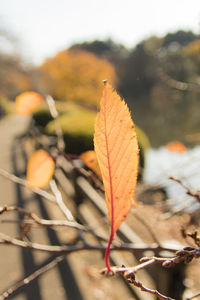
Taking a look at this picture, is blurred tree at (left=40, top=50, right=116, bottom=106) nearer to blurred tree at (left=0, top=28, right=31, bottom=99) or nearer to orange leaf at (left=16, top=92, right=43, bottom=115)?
blurred tree at (left=0, top=28, right=31, bottom=99)

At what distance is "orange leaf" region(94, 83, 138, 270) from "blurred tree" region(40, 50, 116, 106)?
16.6 m

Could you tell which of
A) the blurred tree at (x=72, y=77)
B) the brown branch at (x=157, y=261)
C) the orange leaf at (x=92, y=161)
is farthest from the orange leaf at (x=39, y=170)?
the blurred tree at (x=72, y=77)

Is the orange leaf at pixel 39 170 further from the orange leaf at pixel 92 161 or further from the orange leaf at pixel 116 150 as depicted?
the orange leaf at pixel 116 150

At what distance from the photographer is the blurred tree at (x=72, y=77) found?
55.3 ft

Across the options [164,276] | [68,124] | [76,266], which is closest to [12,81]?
[68,124]

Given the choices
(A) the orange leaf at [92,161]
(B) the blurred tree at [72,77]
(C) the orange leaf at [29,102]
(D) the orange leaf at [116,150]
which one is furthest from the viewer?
(B) the blurred tree at [72,77]

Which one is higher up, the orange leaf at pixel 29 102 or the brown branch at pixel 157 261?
the orange leaf at pixel 29 102

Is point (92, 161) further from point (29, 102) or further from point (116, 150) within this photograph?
point (29, 102)

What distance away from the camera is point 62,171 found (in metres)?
5.39

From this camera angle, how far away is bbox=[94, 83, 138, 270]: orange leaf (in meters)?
0.28

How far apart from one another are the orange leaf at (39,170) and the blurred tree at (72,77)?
1616 centimetres

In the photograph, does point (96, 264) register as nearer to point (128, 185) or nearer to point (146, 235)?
point (146, 235)

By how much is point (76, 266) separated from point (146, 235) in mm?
1010

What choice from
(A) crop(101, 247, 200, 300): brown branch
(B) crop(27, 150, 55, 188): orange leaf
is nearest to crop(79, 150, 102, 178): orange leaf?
(B) crop(27, 150, 55, 188): orange leaf
